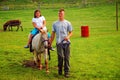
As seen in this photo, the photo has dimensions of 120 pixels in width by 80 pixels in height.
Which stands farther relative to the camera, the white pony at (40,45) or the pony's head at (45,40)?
the white pony at (40,45)

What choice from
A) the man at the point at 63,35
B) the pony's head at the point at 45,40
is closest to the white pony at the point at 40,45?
the pony's head at the point at 45,40

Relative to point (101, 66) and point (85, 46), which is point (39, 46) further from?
point (85, 46)

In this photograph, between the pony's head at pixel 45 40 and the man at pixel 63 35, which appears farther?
the pony's head at pixel 45 40

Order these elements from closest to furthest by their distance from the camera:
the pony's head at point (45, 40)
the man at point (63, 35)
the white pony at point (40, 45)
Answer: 1. the man at point (63, 35)
2. the pony's head at point (45, 40)
3. the white pony at point (40, 45)

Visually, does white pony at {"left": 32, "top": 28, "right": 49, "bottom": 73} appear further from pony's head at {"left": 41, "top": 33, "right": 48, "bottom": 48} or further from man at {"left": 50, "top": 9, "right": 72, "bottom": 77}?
man at {"left": 50, "top": 9, "right": 72, "bottom": 77}

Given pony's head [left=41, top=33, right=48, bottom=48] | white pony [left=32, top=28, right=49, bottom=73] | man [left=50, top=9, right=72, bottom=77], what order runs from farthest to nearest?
1. white pony [left=32, top=28, right=49, bottom=73]
2. pony's head [left=41, top=33, right=48, bottom=48]
3. man [left=50, top=9, right=72, bottom=77]

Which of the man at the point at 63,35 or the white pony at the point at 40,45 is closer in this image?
the man at the point at 63,35

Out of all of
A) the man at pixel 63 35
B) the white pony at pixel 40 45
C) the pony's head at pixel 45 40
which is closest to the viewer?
the man at pixel 63 35

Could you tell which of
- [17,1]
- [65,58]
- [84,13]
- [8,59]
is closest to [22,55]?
[8,59]

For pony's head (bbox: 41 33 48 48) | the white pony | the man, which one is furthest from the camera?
the white pony

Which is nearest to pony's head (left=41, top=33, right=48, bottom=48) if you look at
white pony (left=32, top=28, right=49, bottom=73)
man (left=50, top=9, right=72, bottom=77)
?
white pony (left=32, top=28, right=49, bottom=73)

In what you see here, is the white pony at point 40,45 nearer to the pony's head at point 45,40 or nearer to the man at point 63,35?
the pony's head at point 45,40

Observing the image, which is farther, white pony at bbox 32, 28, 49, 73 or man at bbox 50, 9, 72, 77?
white pony at bbox 32, 28, 49, 73

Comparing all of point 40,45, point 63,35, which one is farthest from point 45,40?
point 63,35
